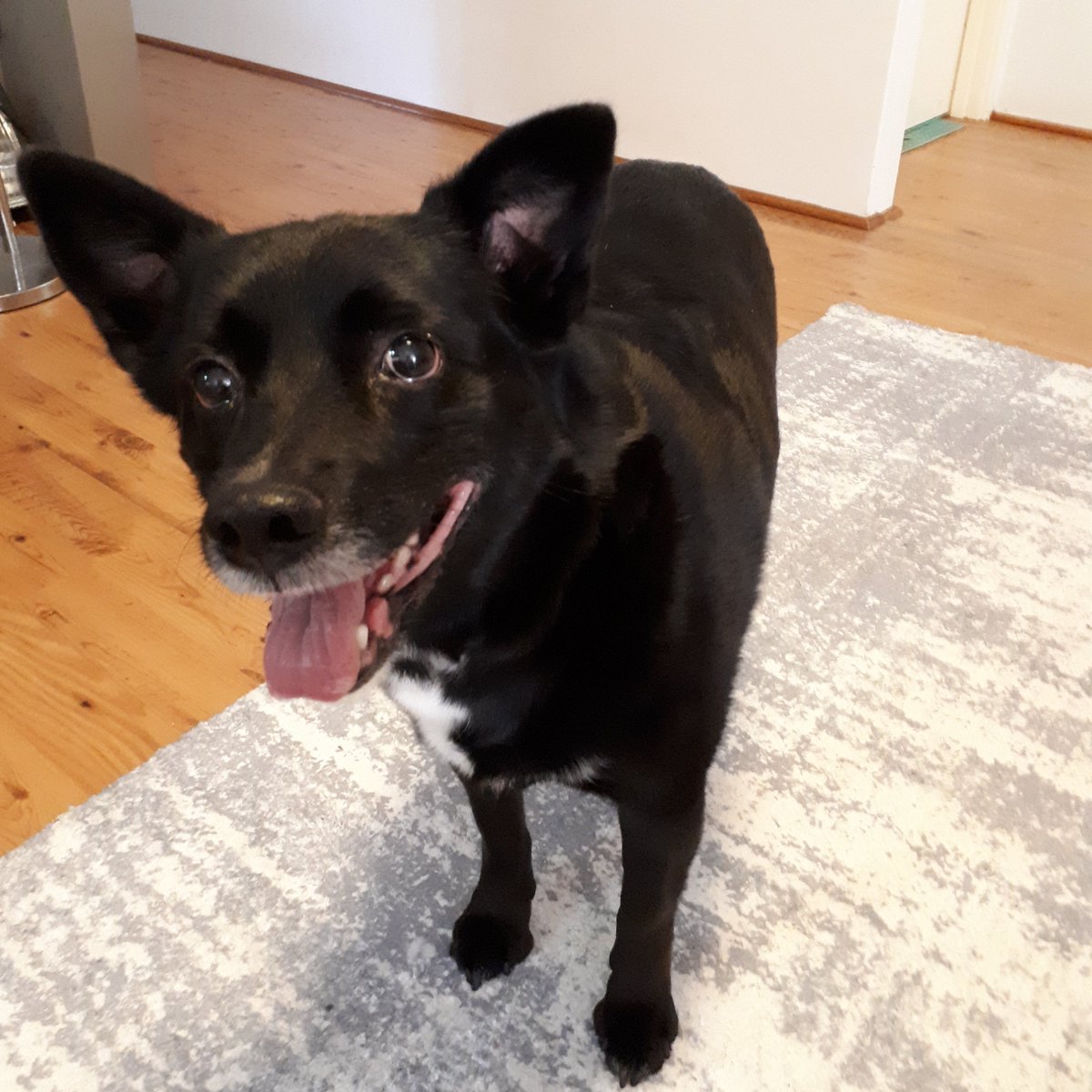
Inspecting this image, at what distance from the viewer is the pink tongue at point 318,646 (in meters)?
0.85

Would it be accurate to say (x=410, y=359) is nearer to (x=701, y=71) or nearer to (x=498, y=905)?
(x=498, y=905)

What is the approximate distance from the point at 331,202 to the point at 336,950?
289 cm

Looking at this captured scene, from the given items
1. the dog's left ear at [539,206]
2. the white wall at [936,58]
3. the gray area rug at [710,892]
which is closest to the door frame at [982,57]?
the white wall at [936,58]

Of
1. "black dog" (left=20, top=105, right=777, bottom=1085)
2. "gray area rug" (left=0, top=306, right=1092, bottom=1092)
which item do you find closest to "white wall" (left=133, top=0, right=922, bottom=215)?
"gray area rug" (left=0, top=306, right=1092, bottom=1092)

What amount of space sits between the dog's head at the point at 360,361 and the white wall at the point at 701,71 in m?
2.64

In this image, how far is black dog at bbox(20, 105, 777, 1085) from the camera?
822 mm

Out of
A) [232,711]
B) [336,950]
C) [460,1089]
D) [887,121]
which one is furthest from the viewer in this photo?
[887,121]

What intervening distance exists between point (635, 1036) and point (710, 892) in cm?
23

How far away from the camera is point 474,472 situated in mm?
867

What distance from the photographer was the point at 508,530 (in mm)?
902

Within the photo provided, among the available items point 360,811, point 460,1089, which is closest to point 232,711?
point 360,811

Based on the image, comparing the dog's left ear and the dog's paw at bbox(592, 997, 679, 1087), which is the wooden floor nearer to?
the dog's left ear

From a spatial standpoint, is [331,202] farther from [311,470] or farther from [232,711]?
[311,470]

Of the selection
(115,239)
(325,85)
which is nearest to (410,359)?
(115,239)
